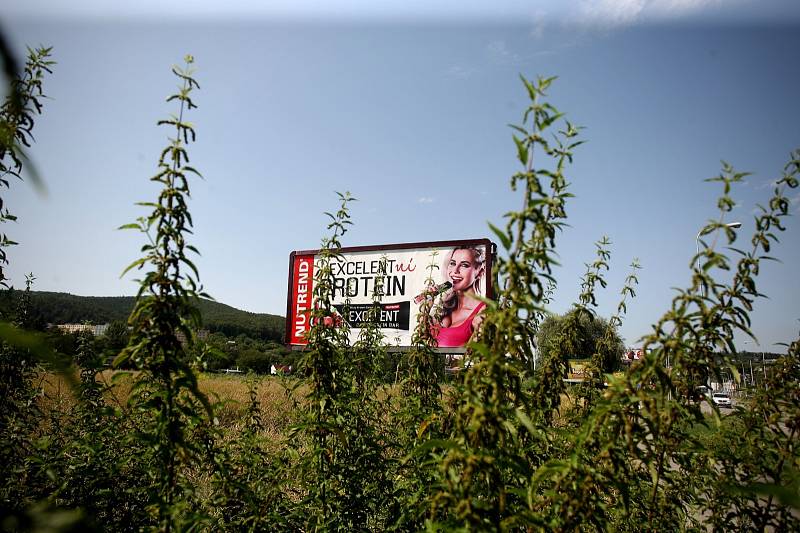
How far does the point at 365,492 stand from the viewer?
3.55 meters

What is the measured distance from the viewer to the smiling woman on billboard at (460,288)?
1361 centimetres

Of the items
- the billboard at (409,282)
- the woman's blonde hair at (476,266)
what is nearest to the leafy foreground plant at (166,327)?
the billboard at (409,282)

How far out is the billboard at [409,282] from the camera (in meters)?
13.6

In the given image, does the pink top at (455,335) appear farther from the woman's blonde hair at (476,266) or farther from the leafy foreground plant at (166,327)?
the leafy foreground plant at (166,327)

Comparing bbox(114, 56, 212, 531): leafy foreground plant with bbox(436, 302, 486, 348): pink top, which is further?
bbox(436, 302, 486, 348): pink top

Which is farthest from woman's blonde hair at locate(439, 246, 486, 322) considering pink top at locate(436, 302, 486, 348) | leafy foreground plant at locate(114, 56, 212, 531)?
leafy foreground plant at locate(114, 56, 212, 531)

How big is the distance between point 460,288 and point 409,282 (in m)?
1.82

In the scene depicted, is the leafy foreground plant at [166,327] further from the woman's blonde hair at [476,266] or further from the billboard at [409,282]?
the woman's blonde hair at [476,266]

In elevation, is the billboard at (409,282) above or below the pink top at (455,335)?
above

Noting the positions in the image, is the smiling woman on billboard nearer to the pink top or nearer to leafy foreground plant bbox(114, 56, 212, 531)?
the pink top

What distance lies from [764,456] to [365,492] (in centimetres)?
253

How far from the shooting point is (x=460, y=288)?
1373 centimetres

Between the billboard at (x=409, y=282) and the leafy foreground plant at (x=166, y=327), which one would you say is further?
the billboard at (x=409, y=282)

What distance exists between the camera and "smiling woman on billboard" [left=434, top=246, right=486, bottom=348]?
13.6m
